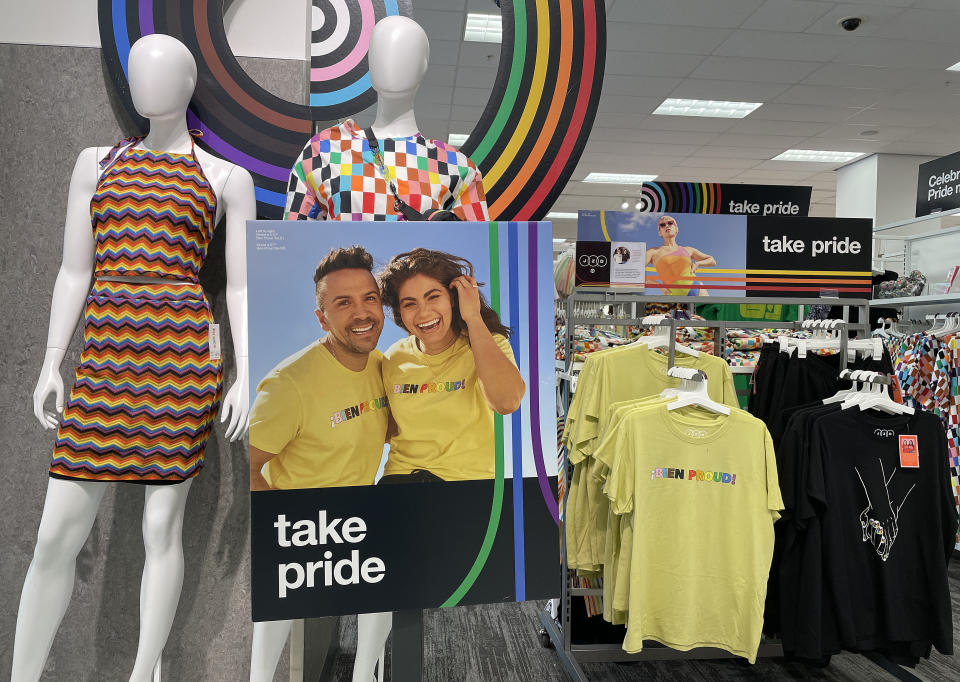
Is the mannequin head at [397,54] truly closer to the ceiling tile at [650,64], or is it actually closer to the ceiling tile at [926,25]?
the ceiling tile at [650,64]

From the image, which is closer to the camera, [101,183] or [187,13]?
[101,183]

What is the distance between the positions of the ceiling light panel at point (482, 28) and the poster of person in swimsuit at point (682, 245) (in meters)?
3.11

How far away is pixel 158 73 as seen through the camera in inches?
61.9

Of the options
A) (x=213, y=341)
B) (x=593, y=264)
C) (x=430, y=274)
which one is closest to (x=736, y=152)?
(x=593, y=264)

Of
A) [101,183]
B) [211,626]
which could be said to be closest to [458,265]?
[101,183]

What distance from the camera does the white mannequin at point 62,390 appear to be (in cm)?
155

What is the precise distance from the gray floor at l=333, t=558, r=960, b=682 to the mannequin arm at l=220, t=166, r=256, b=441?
155cm

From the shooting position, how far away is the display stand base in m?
1.25

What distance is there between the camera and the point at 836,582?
2.24 meters

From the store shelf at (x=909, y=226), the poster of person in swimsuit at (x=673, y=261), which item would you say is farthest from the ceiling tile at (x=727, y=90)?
the poster of person in swimsuit at (x=673, y=261)

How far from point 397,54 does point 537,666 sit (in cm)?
238

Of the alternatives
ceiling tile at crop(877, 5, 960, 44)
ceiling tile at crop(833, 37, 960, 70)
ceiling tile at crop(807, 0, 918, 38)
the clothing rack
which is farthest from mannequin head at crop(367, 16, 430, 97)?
ceiling tile at crop(833, 37, 960, 70)

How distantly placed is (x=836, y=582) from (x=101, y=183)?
2.49m

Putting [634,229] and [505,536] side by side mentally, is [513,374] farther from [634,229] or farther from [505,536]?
[634,229]
